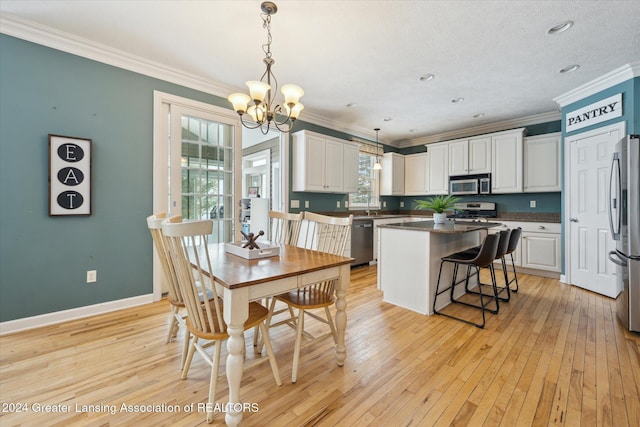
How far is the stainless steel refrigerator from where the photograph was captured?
2.32 meters

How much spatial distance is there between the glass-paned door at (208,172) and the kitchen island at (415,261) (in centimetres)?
205

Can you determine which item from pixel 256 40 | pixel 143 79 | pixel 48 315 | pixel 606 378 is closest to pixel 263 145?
pixel 143 79

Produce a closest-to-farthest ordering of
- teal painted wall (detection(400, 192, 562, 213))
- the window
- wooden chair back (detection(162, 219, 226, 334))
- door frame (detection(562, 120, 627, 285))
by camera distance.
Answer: wooden chair back (detection(162, 219, 226, 334)) → door frame (detection(562, 120, 627, 285)) → teal painted wall (detection(400, 192, 562, 213)) → the window

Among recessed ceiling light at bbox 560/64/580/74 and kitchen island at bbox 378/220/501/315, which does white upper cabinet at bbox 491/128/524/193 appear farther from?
kitchen island at bbox 378/220/501/315

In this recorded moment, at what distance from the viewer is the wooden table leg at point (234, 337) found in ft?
4.24

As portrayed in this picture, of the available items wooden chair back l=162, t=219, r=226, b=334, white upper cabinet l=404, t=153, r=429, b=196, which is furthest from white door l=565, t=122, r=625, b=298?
wooden chair back l=162, t=219, r=226, b=334

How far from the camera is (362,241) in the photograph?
4707 millimetres

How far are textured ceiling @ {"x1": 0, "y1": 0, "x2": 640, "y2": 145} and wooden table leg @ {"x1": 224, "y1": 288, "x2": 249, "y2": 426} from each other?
7.03 feet

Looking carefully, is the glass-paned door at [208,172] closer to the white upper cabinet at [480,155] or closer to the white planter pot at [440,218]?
the white planter pot at [440,218]

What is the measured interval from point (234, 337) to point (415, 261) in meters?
2.06

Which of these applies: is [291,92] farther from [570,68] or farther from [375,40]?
[570,68]

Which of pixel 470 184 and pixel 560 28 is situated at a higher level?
pixel 560 28

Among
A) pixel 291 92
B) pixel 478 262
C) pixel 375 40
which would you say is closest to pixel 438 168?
pixel 478 262

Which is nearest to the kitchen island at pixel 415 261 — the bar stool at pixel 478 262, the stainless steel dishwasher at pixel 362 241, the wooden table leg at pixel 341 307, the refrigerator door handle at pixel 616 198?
the bar stool at pixel 478 262
